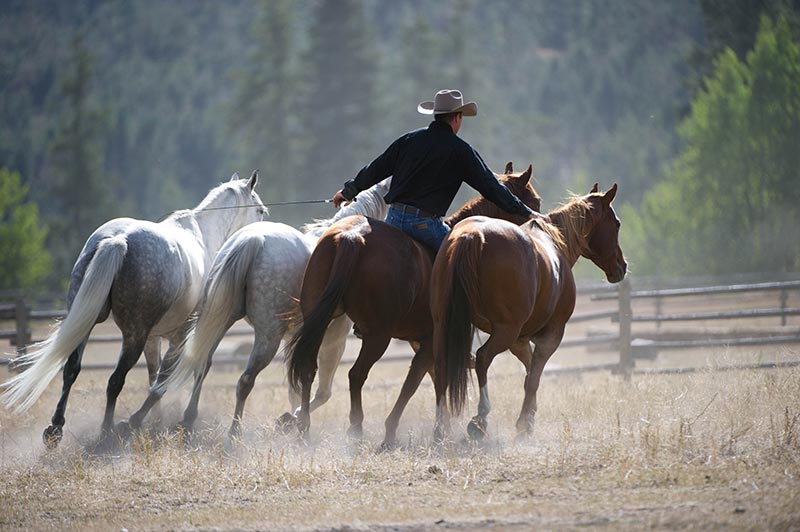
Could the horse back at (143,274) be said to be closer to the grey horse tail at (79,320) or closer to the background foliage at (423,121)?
the grey horse tail at (79,320)

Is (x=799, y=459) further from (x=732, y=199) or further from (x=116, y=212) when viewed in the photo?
(x=116, y=212)

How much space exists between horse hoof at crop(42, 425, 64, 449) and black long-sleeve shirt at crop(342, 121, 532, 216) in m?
3.43

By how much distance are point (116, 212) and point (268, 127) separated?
9186mm

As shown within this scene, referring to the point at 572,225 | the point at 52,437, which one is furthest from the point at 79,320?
the point at 572,225

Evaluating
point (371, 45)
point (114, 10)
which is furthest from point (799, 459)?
point (114, 10)

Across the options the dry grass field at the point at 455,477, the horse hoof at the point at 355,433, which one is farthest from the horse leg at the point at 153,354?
the horse hoof at the point at 355,433

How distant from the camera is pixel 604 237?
8.80 metres

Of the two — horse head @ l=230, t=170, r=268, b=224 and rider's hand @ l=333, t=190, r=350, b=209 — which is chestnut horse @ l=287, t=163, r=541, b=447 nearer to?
rider's hand @ l=333, t=190, r=350, b=209

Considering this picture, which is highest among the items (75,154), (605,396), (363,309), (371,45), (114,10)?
(114,10)

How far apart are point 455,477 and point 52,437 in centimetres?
379

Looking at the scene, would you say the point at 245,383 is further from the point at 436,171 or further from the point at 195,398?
the point at 436,171

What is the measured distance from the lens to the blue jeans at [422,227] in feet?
25.3

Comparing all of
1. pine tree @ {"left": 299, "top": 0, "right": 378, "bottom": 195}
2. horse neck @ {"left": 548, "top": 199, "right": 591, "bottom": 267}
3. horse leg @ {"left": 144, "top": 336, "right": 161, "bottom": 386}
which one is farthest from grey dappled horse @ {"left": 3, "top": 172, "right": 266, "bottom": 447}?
pine tree @ {"left": 299, "top": 0, "right": 378, "bottom": 195}

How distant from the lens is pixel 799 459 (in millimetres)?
5746
